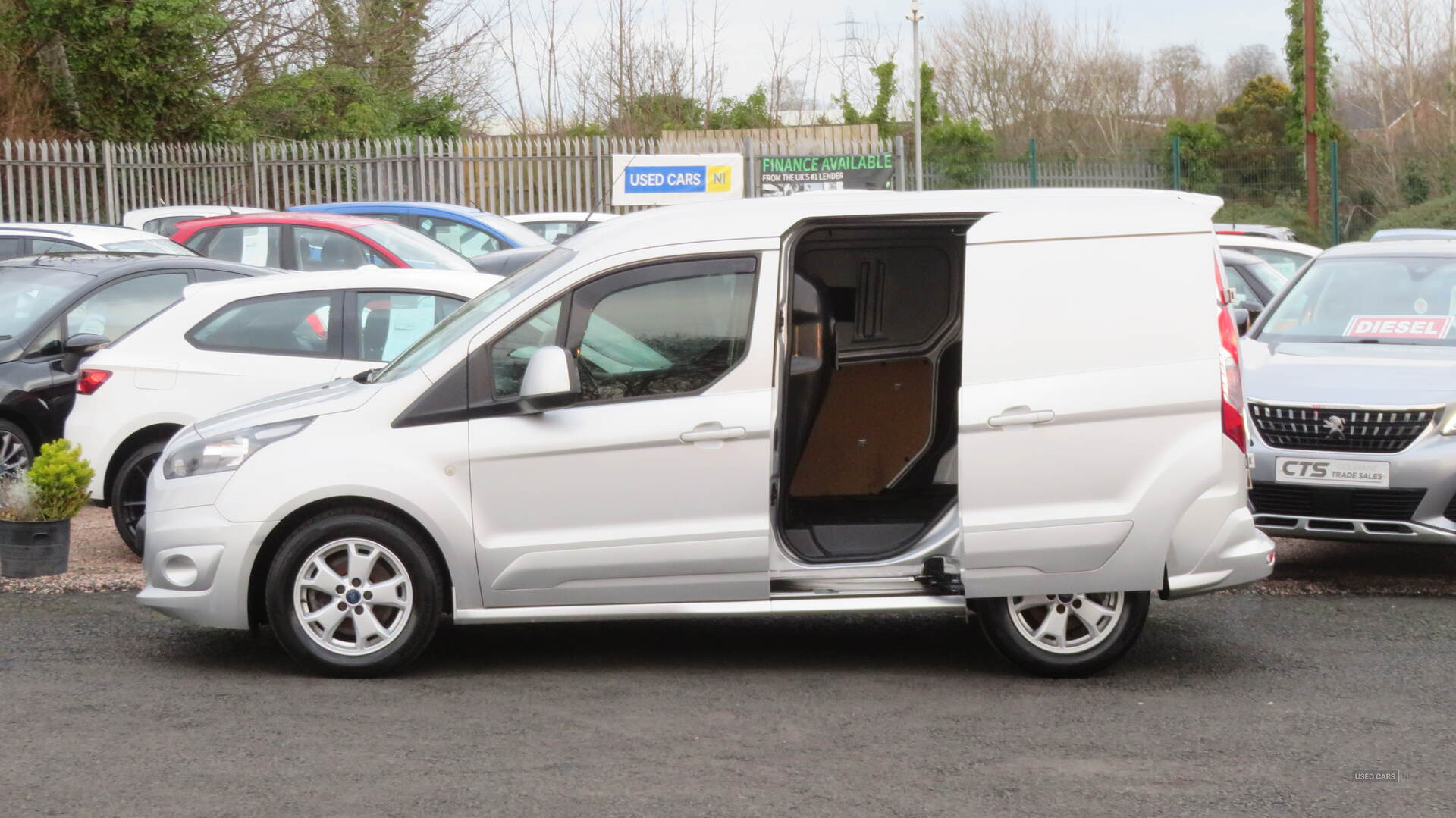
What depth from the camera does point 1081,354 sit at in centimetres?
593

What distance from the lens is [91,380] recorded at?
8.65m

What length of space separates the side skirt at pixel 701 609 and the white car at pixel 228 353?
298 cm

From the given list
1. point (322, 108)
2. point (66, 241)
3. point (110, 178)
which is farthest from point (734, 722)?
point (322, 108)

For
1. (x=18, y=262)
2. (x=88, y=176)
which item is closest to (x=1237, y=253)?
(x=18, y=262)

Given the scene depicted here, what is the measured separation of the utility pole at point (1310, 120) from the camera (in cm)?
3212

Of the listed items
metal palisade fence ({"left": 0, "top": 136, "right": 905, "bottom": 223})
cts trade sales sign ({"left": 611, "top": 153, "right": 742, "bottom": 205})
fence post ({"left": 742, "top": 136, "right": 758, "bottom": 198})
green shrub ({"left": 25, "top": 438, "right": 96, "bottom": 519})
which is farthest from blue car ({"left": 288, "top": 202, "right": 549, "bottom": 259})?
green shrub ({"left": 25, "top": 438, "right": 96, "bottom": 519})

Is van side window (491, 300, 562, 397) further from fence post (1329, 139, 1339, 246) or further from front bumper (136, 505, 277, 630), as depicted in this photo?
fence post (1329, 139, 1339, 246)

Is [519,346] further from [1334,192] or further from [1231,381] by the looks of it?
[1334,192]

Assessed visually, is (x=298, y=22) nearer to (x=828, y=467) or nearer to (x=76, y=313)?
(x=76, y=313)

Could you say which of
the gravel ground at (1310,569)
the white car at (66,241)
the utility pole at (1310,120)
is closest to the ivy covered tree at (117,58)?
the white car at (66,241)

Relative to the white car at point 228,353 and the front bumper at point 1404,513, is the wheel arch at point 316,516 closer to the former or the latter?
the white car at point 228,353

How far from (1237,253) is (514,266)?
6260 mm

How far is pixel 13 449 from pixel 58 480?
71.1 inches

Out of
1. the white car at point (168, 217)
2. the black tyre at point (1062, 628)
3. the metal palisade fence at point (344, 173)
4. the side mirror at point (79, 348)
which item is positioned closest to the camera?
the black tyre at point (1062, 628)
